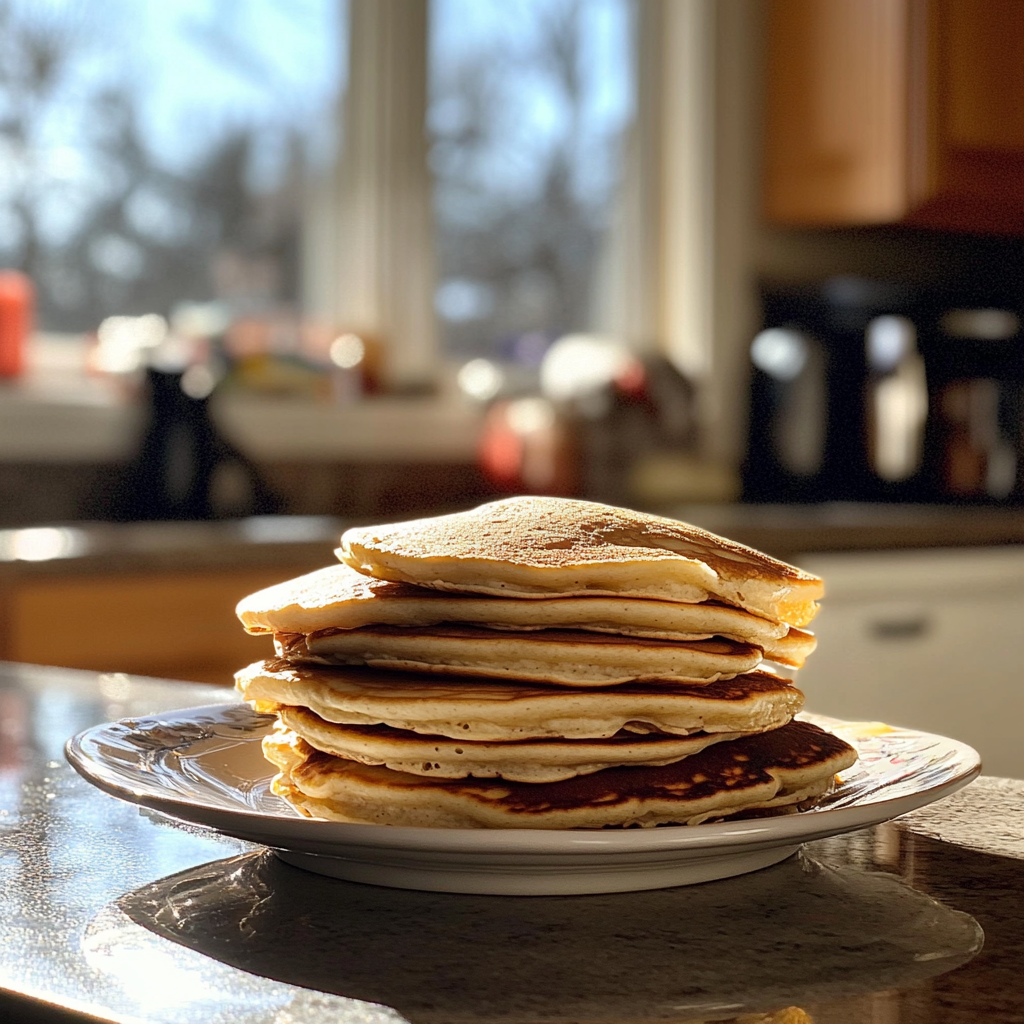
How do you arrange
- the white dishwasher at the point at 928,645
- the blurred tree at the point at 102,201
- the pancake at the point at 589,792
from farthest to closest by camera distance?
the blurred tree at the point at 102,201 < the white dishwasher at the point at 928,645 < the pancake at the point at 589,792

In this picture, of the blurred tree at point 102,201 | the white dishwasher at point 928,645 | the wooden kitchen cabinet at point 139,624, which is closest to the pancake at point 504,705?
the wooden kitchen cabinet at point 139,624

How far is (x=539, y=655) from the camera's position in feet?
1.96

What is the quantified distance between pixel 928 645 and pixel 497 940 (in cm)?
232

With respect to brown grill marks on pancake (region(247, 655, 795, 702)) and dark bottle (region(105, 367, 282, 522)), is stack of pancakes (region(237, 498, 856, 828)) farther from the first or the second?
dark bottle (region(105, 367, 282, 522))

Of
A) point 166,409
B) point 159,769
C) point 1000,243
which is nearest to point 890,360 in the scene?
point 1000,243

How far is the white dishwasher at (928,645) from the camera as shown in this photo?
2602 millimetres

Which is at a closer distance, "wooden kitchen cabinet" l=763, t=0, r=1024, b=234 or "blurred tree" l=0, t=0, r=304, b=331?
"blurred tree" l=0, t=0, r=304, b=331

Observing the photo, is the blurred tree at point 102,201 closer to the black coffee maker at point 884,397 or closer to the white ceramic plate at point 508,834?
the black coffee maker at point 884,397

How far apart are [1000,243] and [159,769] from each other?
3.83m

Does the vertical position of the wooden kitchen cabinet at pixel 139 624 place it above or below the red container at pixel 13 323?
below

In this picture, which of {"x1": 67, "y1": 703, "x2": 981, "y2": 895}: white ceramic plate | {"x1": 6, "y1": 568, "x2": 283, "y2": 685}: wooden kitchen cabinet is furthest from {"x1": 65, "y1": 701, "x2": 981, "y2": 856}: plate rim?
{"x1": 6, "y1": 568, "x2": 283, "y2": 685}: wooden kitchen cabinet

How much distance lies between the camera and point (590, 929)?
0.55m

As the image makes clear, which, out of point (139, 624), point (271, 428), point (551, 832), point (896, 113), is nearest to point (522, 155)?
point (896, 113)

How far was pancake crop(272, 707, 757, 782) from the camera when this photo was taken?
1.94 ft
